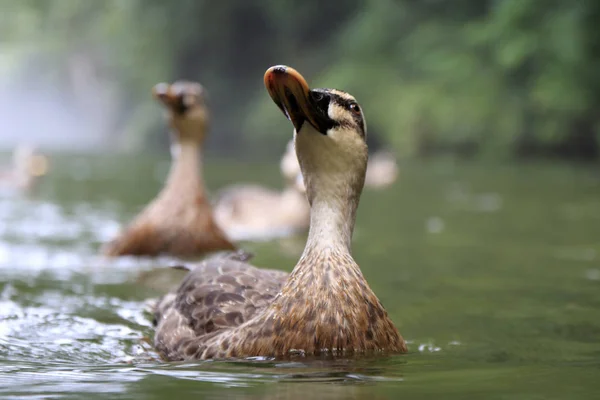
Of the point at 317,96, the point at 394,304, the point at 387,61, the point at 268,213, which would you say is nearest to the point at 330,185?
the point at 317,96

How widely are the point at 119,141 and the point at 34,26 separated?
1111 cm

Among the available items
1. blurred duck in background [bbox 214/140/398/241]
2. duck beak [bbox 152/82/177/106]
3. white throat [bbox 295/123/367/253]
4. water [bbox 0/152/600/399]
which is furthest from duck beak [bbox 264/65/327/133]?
blurred duck in background [bbox 214/140/398/241]

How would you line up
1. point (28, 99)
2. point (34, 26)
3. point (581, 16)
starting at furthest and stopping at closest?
point (28, 99) < point (34, 26) < point (581, 16)

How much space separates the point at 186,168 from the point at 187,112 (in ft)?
1.71

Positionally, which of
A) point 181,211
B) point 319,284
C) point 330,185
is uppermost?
point 181,211

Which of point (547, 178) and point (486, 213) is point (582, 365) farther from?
point (547, 178)

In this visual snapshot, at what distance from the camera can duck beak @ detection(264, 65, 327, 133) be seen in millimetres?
3316

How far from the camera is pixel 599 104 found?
21.4m

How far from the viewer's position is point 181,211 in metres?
7.79

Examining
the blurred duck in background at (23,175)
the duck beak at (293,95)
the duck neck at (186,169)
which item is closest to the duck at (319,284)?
the duck beak at (293,95)

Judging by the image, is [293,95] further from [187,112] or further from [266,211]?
[266,211]

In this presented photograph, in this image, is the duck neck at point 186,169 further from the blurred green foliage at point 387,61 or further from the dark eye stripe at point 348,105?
the blurred green foliage at point 387,61

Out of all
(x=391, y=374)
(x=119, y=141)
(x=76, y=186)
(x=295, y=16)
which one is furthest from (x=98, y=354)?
(x=119, y=141)

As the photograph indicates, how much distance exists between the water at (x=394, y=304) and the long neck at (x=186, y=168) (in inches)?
31.5
